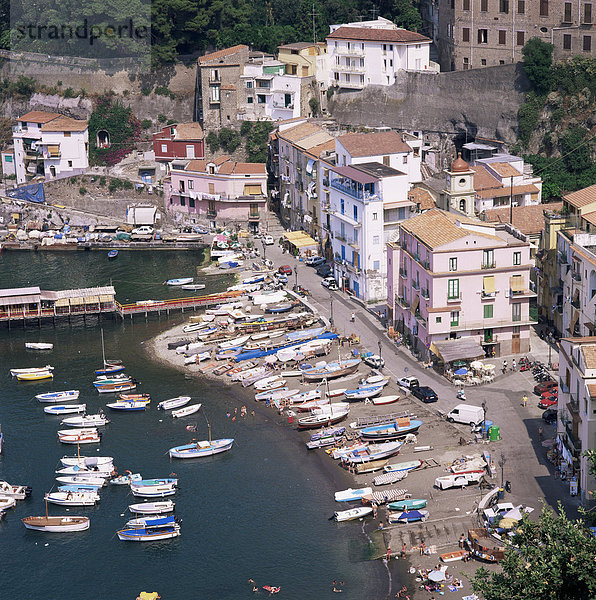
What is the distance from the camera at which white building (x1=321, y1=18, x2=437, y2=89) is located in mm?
114000

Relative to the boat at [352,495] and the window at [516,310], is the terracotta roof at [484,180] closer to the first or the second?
the window at [516,310]

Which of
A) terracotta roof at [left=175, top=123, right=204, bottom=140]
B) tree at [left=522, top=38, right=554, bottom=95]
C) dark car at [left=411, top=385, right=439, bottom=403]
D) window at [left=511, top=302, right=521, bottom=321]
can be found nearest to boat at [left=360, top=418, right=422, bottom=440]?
dark car at [left=411, top=385, right=439, bottom=403]

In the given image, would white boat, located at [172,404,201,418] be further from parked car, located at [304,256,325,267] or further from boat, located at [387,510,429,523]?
parked car, located at [304,256,325,267]

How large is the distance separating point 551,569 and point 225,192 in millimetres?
→ 73904

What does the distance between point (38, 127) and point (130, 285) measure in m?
31.1

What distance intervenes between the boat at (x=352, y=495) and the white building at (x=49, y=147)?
68.4 meters

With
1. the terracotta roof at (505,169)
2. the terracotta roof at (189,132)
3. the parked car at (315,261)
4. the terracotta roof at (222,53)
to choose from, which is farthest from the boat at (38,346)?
the terracotta roof at (222,53)

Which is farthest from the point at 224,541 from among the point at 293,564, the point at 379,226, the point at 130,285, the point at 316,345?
the point at 130,285

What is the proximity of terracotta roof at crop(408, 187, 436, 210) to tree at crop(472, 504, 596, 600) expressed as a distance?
1875 inches

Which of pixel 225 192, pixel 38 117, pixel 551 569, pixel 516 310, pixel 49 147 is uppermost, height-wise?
pixel 38 117

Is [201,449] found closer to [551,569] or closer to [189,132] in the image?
[551,569]

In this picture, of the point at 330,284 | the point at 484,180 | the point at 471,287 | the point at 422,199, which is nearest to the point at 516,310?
the point at 471,287

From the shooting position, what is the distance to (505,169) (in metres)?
96.6

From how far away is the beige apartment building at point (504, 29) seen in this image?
104250mm
